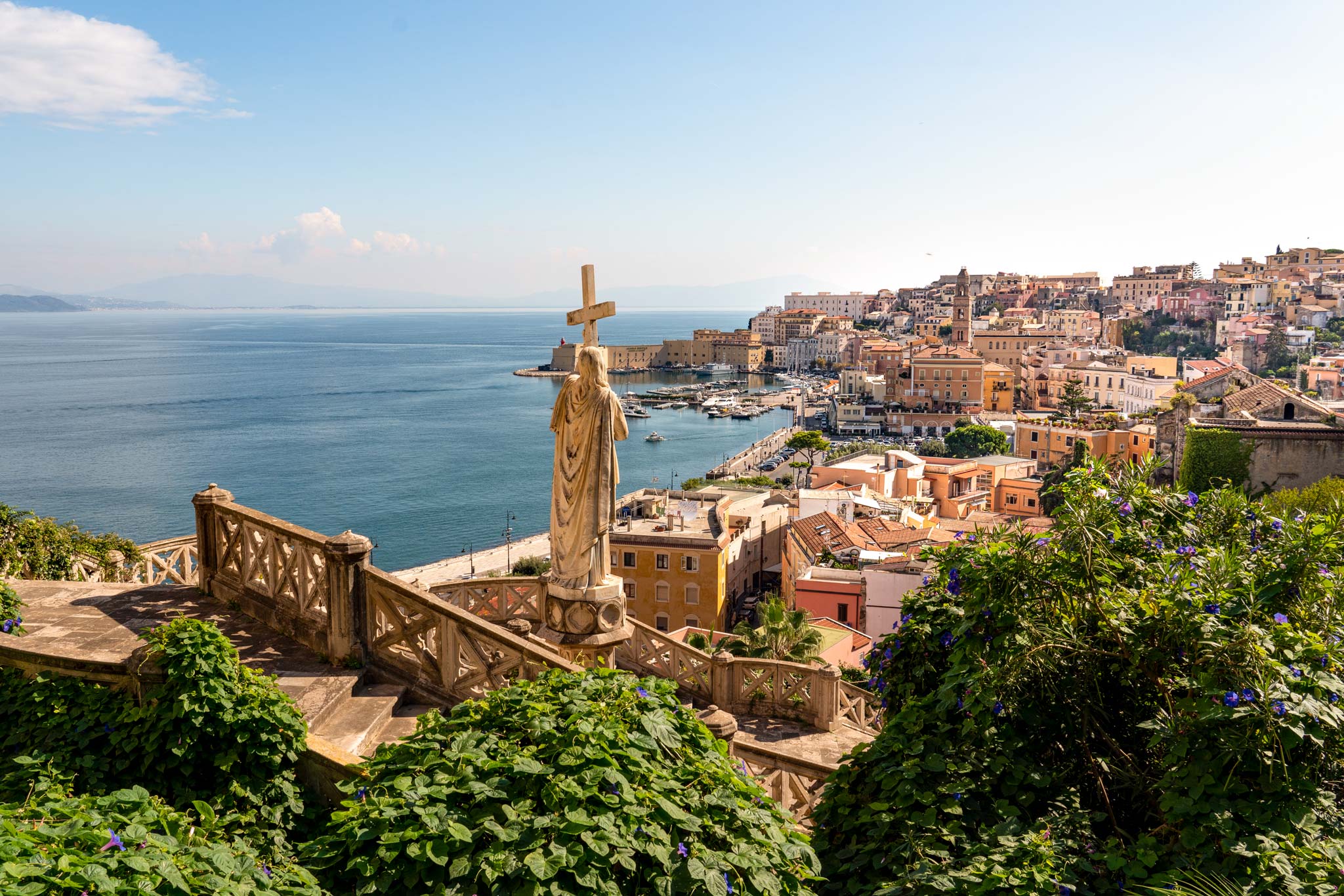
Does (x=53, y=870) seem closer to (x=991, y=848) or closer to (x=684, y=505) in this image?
(x=991, y=848)

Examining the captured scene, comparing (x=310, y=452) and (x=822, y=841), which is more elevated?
(x=822, y=841)

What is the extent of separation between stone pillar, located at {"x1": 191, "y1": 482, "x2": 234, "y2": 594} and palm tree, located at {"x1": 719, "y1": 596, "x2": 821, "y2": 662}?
704 cm

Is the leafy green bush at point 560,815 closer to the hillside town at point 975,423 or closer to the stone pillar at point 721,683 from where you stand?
the hillside town at point 975,423

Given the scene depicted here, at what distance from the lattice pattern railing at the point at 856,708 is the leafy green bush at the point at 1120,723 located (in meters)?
3.80

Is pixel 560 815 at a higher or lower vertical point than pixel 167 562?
higher

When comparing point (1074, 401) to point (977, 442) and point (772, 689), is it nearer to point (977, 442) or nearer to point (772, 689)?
point (977, 442)

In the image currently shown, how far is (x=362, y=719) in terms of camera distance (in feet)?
18.8

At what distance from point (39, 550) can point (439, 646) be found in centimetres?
731

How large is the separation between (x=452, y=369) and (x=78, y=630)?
618 ft

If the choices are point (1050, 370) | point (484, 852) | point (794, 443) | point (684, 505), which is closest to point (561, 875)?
point (484, 852)

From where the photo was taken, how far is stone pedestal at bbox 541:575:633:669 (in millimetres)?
7004

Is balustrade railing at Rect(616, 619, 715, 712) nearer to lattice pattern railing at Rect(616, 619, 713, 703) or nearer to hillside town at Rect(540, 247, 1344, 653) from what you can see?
lattice pattern railing at Rect(616, 619, 713, 703)

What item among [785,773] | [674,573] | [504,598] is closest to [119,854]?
[785,773]

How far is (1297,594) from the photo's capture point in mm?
4465
